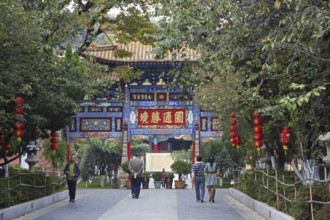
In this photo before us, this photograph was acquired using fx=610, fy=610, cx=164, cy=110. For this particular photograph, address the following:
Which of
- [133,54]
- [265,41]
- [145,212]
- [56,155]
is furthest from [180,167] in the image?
[265,41]

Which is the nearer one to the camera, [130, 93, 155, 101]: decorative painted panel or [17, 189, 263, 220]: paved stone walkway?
[17, 189, 263, 220]: paved stone walkway

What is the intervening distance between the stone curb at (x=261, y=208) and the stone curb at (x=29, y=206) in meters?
5.94

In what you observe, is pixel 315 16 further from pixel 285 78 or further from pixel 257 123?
pixel 257 123

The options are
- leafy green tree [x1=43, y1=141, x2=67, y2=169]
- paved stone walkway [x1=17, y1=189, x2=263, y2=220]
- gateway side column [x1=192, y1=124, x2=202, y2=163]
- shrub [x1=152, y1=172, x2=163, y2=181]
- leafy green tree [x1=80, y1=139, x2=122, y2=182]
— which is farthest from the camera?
leafy green tree [x1=80, y1=139, x2=122, y2=182]

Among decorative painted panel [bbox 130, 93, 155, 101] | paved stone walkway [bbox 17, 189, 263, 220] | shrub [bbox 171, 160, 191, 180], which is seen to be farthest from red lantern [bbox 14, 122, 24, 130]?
shrub [bbox 171, 160, 191, 180]

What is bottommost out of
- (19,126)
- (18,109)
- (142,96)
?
(19,126)

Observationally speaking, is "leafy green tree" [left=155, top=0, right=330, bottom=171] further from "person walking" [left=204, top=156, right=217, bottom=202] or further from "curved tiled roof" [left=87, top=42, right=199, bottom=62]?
"curved tiled roof" [left=87, top=42, right=199, bottom=62]

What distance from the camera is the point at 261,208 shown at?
15.5 m

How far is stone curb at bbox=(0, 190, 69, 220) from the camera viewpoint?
13696 mm

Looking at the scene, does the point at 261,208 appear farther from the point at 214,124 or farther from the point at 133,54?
the point at 133,54

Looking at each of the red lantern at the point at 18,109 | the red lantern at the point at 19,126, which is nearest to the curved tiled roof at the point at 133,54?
the red lantern at the point at 19,126

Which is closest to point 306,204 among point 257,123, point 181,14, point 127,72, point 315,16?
point 315,16

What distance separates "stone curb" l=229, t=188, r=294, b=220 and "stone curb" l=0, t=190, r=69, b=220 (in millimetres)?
5943

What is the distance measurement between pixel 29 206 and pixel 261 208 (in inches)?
239
